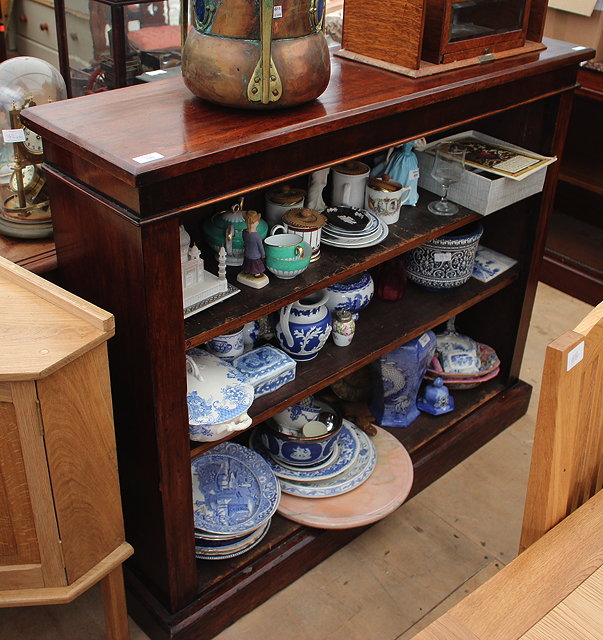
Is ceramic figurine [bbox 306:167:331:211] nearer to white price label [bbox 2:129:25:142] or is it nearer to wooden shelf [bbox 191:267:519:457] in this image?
wooden shelf [bbox 191:267:519:457]

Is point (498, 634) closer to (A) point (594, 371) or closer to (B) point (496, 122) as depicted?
(A) point (594, 371)

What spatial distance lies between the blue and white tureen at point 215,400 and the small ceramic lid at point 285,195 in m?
0.42

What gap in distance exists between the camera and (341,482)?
2162 millimetres

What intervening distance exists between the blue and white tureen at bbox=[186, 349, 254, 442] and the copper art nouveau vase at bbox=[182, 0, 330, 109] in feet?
1.93

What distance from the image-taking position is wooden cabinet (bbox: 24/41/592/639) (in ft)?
4.62

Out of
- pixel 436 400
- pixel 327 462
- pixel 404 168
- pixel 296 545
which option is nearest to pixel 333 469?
pixel 327 462

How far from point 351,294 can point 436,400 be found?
1.84 ft

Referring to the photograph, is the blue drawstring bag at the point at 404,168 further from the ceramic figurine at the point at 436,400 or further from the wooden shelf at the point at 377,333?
the ceramic figurine at the point at 436,400

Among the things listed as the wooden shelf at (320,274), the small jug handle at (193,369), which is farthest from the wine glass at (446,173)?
the small jug handle at (193,369)

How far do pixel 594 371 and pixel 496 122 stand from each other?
3.84 feet

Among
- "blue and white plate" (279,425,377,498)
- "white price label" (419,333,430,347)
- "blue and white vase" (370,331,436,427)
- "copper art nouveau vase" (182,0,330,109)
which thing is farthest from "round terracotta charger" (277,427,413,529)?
"copper art nouveau vase" (182,0,330,109)

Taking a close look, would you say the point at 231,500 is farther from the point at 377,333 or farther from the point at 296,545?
the point at 377,333

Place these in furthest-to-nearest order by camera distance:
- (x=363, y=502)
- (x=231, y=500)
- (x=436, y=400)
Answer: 1. (x=436, y=400)
2. (x=363, y=502)
3. (x=231, y=500)

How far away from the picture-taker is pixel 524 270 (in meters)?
2.43
